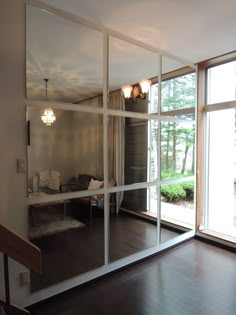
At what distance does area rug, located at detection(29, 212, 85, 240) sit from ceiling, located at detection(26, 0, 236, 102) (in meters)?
1.18

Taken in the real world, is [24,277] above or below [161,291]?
above

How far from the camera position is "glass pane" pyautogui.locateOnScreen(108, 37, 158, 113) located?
9.29ft

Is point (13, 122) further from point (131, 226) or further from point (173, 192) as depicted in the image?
point (173, 192)

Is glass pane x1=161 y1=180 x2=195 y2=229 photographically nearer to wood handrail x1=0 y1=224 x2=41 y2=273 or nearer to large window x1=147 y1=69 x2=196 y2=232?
large window x1=147 y1=69 x2=196 y2=232

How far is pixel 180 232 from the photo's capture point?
375cm

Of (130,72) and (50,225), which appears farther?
(130,72)

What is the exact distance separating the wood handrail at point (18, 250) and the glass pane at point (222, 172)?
3352mm

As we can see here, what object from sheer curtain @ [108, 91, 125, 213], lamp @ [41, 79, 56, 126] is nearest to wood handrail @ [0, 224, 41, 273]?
lamp @ [41, 79, 56, 126]

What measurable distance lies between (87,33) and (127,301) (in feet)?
9.28

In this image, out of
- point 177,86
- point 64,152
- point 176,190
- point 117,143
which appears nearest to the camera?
point 64,152

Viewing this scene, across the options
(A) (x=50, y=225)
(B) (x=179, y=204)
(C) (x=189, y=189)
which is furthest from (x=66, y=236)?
(C) (x=189, y=189)

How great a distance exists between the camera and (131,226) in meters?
3.20

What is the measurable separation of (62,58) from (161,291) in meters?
2.65

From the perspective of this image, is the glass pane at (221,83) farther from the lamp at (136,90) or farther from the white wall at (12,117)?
the white wall at (12,117)
